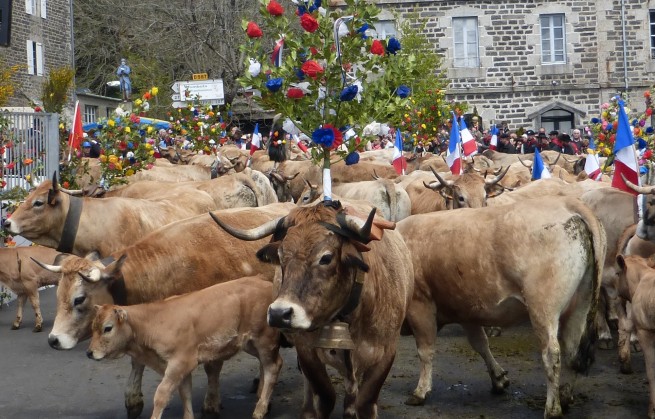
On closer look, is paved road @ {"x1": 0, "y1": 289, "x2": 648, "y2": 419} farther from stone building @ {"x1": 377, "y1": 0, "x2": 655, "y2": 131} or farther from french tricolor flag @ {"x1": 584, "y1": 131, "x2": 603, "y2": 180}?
stone building @ {"x1": 377, "y1": 0, "x2": 655, "y2": 131}

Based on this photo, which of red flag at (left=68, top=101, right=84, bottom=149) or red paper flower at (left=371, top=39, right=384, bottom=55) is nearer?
red paper flower at (left=371, top=39, right=384, bottom=55)

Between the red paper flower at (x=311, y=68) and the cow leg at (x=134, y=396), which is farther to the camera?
the red paper flower at (x=311, y=68)

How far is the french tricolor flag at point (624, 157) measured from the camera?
974 centimetres

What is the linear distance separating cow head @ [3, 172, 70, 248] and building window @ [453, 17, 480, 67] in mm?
27629

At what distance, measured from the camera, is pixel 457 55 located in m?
36.6

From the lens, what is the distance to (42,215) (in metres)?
Result: 10.6

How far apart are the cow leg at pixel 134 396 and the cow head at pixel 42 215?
3.17m

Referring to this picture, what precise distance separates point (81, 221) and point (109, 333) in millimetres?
3517

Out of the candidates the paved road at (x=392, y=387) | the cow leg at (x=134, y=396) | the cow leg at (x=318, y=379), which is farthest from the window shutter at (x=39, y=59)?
the cow leg at (x=318, y=379)

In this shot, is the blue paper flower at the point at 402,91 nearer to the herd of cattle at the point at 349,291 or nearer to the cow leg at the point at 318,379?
the herd of cattle at the point at 349,291

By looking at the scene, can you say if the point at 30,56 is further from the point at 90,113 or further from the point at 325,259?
the point at 325,259

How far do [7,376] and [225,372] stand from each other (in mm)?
2184

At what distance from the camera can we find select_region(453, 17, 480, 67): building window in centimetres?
3659

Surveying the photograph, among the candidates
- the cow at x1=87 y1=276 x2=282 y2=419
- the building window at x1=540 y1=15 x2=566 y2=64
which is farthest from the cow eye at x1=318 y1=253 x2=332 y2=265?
the building window at x1=540 y1=15 x2=566 y2=64
